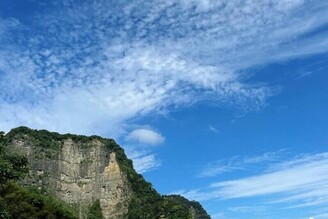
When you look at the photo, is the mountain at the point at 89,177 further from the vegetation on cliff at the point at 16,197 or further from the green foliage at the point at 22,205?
Result: the green foliage at the point at 22,205

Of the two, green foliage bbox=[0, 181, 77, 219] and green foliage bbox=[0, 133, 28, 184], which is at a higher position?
green foliage bbox=[0, 181, 77, 219]

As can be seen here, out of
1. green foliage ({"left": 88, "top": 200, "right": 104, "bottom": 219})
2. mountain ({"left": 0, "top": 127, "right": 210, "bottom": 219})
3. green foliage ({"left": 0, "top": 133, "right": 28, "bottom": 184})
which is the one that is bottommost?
green foliage ({"left": 0, "top": 133, "right": 28, "bottom": 184})

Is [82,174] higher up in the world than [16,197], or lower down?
higher up

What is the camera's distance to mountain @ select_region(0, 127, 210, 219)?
104m

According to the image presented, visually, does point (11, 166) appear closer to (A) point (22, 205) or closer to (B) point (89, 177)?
(A) point (22, 205)

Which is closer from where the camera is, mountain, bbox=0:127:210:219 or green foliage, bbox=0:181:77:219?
green foliage, bbox=0:181:77:219

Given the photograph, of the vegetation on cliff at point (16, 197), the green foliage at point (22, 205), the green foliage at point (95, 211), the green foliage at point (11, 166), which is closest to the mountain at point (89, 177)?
the green foliage at point (95, 211)

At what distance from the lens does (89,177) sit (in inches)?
4397

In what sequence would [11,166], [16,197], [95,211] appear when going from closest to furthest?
1. [11,166]
2. [16,197]
3. [95,211]

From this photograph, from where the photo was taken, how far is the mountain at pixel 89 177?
103938 millimetres

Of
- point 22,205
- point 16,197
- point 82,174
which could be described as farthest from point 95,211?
point 22,205

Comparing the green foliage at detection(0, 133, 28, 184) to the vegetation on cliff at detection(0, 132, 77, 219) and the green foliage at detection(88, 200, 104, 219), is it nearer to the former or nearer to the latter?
the vegetation on cliff at detection(0, 132, 77, 219)

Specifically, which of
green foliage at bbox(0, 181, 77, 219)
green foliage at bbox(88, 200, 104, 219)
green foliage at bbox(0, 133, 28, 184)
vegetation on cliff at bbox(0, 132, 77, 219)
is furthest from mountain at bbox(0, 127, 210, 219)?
green foliage at bbox(0, 133, 28, 184)

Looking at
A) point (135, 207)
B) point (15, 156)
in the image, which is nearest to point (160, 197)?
point (135, 207)
